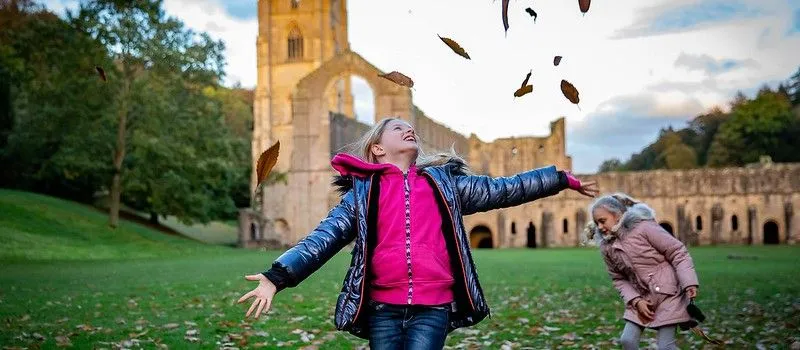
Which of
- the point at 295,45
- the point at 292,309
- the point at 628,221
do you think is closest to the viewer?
the point at 628,221

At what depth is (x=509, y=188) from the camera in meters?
4.32

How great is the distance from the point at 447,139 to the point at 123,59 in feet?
160

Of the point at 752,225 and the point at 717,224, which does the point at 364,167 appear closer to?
the point at 717,224

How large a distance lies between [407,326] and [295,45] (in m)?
76.6

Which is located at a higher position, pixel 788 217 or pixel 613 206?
pixel 613 206

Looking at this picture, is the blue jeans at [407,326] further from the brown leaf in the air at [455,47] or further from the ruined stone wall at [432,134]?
the ruined stone wall at [432,134]

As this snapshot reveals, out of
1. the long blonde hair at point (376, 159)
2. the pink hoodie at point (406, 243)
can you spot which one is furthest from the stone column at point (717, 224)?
the pink hoodie at point (406, 243)

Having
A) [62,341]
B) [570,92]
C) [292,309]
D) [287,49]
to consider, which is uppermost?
[287,49]

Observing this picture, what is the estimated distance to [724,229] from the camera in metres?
51.7

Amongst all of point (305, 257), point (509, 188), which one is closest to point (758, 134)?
point (509, 188)

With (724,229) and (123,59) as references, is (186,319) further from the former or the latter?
(724,229)

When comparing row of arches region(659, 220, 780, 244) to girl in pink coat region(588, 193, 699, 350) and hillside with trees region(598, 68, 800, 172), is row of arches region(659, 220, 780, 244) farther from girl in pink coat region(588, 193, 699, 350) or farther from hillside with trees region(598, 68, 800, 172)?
girl in pink coat region(588, 193, 699, 350)

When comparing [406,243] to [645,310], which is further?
[645,310]

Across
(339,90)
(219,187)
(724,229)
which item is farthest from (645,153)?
(219,187)
